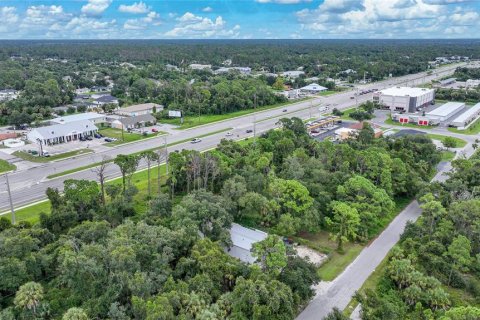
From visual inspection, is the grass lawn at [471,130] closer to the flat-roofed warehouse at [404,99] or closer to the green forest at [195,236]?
the flat-roofed warehouse at [404,99]

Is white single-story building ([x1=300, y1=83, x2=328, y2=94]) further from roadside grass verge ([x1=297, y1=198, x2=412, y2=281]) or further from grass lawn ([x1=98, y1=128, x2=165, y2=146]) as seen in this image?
roadside grass verge ([x1=297, y1=198, x2=412, y2=281])

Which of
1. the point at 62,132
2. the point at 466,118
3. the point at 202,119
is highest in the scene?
the point at 62,132

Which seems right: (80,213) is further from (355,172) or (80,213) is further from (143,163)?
(355,172)

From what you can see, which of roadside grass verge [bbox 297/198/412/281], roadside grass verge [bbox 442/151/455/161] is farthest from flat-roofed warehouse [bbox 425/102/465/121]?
roadside grass verge [bbox 297/198/412/281]

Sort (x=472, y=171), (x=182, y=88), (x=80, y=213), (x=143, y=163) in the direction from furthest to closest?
1. (x=182, y=88)
2. (x=143, y=163)
3. (x=472, y=171)
4. (x=80, y=213)

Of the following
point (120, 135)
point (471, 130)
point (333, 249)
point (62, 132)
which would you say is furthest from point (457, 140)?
point (62, 132)

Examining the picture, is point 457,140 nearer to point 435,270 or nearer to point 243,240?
point 435,270

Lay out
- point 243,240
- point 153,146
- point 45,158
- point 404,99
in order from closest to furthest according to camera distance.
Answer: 1. point 243,240
2. point 45,158
3. point 153,146
4. point 404,99

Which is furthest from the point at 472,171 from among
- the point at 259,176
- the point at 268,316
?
the point at 268,316
